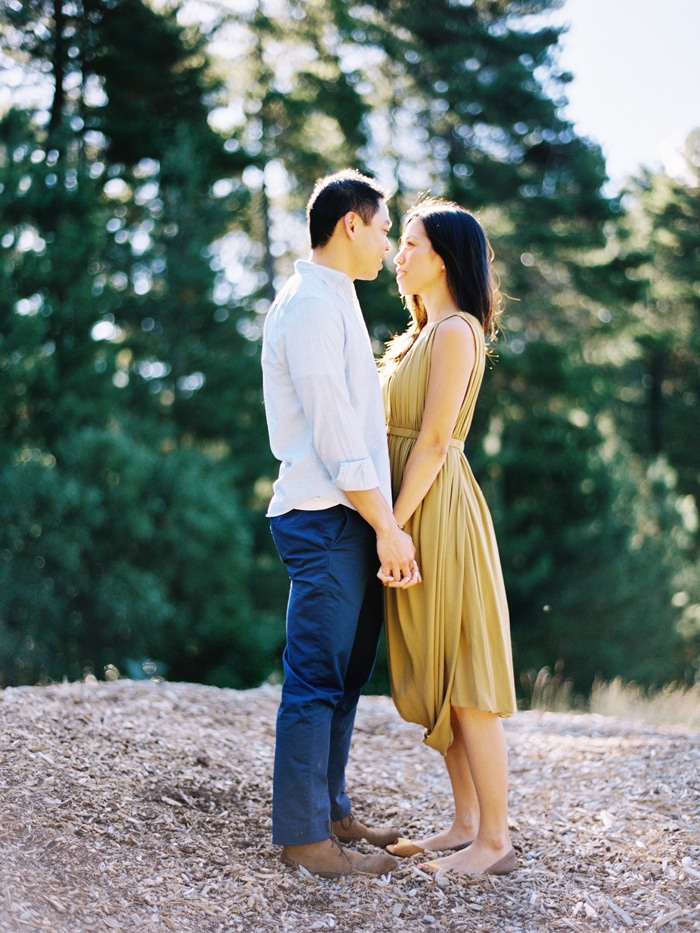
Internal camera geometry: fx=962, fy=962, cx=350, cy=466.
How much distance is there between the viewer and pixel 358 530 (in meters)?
2.73

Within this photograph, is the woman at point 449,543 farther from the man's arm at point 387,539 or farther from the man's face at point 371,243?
the man's face at point 371,243

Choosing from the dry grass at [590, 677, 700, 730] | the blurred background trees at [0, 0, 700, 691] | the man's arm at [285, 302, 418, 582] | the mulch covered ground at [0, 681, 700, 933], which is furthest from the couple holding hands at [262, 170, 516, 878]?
the blurred background trees at [0, 0, 700, 691]

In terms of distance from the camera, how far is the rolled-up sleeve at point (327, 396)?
2566mm

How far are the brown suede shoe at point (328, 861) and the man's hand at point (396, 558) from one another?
2.53ft

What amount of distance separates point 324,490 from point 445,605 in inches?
21.9

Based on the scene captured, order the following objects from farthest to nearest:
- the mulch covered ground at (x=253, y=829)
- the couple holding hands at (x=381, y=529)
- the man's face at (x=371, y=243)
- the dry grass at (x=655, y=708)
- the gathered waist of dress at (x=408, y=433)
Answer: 1. the dry grass at (x=655, y=708)
2. the gathered waist of dress at (x=408, y=433)
3. the man's face at (x=371, y=243)
4. the couple holding hands at (x=381, y=529)
5. the mulch covered ground at (x=253, y=829)

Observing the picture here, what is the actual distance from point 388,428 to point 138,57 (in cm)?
1179

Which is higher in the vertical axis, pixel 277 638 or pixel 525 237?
pixel 525 237

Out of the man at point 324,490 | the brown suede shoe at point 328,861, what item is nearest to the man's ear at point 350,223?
the man at point 324,490

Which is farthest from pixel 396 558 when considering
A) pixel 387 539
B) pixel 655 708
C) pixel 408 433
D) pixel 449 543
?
pixel 655 708

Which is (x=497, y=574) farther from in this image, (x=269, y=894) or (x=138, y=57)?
(x=138, y=57)

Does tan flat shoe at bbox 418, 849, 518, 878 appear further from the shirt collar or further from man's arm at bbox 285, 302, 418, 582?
the shirt collar

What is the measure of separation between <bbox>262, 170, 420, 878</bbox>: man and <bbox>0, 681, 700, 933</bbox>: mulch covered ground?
0.21 metres

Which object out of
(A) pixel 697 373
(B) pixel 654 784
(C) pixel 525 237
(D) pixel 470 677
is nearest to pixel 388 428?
(D) pixel 470 677
